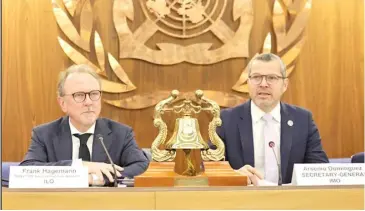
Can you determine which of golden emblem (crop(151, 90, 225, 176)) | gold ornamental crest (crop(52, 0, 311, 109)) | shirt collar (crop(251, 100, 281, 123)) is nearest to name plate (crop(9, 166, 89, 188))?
golden emblem (crop(151, 90, 225, 176))

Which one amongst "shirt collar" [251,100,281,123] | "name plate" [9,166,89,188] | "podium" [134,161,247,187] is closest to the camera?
"name plate" [9,166,89,188]

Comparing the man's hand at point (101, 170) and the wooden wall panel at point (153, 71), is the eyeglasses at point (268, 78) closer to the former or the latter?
the man's hand at point (101, 170)

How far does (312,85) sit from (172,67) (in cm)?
118

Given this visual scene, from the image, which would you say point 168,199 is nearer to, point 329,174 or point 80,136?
point 329,174

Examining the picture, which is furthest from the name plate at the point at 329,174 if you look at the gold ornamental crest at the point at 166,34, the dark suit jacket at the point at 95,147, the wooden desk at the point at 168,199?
the gold ornamental crest at the point at 166,34

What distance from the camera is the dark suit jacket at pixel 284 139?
3.25m

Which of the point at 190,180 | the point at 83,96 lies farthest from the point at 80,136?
the point at 190,180

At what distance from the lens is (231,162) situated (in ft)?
10.7

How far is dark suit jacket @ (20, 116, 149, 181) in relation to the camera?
10.0ft

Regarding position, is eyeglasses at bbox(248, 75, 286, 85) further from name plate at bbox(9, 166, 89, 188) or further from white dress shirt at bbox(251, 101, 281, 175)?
name plate at bbox(9, 166, 89, 188)

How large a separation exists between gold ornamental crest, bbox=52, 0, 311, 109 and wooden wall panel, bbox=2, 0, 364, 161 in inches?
2.2

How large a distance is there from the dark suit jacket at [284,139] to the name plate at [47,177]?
118 centimetres

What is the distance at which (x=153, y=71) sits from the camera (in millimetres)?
4641

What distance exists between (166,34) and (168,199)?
2.69m
